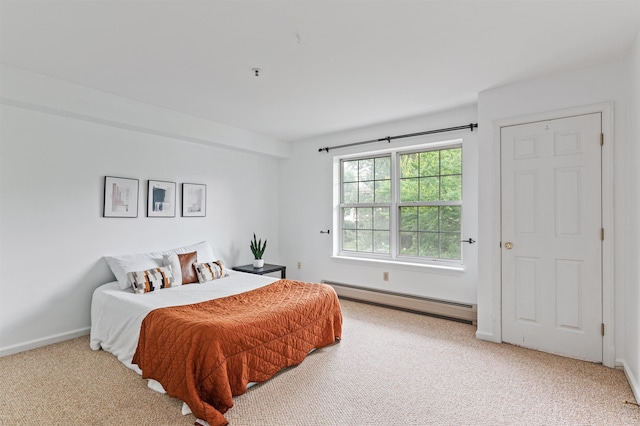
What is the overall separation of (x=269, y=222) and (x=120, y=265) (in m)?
2.40

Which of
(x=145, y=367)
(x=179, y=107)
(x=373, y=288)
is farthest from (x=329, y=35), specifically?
(x=373, y=288)

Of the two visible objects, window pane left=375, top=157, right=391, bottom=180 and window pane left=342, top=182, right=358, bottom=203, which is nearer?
window pane left=375, top=157, right=391, bottom=180

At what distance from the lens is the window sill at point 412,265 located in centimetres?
379

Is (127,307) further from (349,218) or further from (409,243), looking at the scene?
(409,243)

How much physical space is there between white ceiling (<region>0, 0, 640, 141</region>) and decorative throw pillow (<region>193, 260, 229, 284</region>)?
1.78 metres

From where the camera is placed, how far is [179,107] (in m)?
3.64

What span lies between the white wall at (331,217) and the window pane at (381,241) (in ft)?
0.80

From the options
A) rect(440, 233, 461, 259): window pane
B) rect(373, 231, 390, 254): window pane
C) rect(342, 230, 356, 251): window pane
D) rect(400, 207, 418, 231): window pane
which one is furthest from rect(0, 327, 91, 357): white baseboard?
rect(440, 233, 461, 259): window pane

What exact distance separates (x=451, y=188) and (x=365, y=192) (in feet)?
3.88

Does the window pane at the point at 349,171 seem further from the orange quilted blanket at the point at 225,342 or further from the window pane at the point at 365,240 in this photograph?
the orange quilted blanket at the point at 225,342

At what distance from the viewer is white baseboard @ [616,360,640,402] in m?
2.16

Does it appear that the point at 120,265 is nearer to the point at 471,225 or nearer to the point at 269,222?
the point at 269,222

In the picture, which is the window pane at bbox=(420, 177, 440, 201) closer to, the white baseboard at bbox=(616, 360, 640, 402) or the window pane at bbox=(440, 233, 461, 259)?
the window pane at bbox=(440, 233, 461, 259)

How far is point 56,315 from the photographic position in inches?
123
